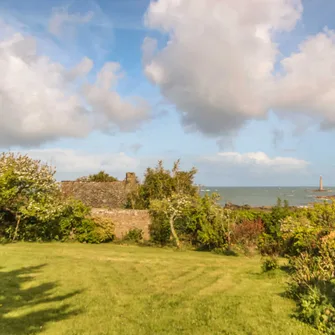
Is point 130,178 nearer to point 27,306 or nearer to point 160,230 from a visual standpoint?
point 160,230

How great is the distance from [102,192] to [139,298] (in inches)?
1053

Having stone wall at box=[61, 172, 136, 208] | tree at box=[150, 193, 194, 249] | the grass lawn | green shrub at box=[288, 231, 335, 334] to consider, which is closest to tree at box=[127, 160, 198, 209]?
stone wall at box=[61, 172, 136, 208]

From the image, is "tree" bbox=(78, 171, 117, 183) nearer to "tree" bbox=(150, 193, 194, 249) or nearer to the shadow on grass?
"tree" bbox=(150, 193, 194, 249)

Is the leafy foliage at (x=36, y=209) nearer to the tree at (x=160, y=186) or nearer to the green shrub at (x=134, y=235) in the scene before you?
A: the green shrub at (x=134, y=235)

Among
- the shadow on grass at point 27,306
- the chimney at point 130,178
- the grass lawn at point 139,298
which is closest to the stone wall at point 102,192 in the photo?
the chimney at point 130,178

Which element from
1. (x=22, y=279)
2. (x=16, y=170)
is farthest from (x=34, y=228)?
(x=22, y=279)

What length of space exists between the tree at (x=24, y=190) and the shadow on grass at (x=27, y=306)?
32.4ft

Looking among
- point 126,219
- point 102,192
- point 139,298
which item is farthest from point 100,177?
point 139,298

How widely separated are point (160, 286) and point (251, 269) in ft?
13.8

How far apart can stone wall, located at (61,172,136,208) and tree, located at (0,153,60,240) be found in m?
11.5

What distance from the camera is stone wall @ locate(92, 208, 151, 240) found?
23359 mm

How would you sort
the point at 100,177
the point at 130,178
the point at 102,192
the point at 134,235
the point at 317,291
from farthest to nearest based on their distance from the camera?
1. the point at 100,177
2. the point at 130,178
3. the point at 102,192
4. the point at 134,235
5. the point at 317,291

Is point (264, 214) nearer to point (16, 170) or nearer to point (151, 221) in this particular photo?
point (151, 221)

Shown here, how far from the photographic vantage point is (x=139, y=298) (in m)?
9.53
